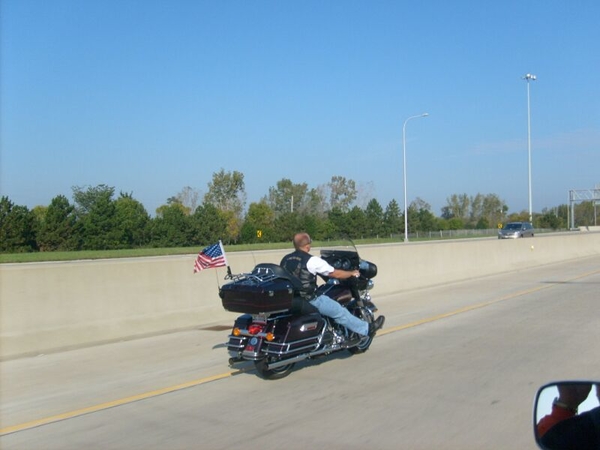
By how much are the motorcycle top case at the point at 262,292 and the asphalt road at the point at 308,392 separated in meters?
0.93

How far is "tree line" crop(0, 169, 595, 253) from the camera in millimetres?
56156

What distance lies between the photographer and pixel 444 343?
10.4m

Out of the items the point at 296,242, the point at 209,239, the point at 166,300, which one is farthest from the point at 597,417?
the point at 209,239

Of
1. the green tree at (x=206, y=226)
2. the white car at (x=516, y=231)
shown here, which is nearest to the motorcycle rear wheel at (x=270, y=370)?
the white car at (x=516, y=231)

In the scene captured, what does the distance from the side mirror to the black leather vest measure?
19.1 ft

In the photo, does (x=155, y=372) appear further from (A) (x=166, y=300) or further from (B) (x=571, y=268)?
(B) (x=571, y=268)

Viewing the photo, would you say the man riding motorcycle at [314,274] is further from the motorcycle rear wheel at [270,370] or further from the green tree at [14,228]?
the green tree at [14,228]

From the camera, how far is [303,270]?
8.66 metres

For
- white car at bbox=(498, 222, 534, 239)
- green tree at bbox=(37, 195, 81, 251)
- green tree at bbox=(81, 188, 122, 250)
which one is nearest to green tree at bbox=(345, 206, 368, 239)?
white car at bbox=(498, 222, 534, 239)

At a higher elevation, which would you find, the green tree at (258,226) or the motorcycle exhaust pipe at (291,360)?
the green tree at (258,226)

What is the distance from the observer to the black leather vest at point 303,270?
859cm

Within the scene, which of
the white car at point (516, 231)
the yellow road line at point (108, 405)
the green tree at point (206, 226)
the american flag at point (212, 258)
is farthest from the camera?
the green tree at point (206, 226)

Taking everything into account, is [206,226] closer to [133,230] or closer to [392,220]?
[133,230]

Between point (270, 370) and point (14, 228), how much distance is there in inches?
1991
